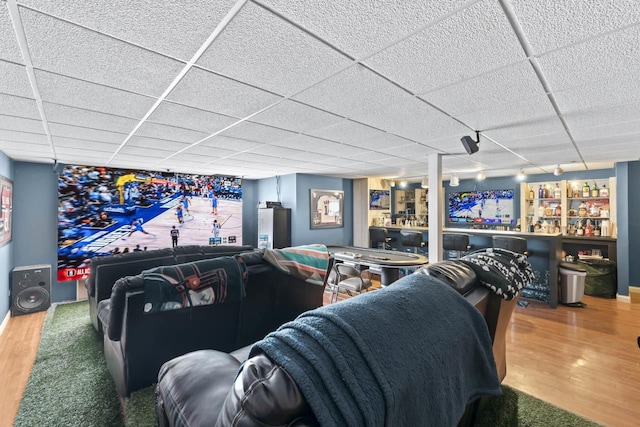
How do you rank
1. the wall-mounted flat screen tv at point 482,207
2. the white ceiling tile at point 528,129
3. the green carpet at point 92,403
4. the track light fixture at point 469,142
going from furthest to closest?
the wall-mounted flat screen tv at point 482,207
the track light fixture at point 469,142
the white ceiling tile at point 528,129
the green carpet at point 92,403

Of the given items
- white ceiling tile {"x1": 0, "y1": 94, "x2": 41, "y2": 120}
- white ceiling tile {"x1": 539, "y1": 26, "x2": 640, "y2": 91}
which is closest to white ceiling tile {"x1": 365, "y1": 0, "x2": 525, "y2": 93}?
white ceiling tile {"x1": 539, "y1": 26, "x2": 640, "y2": 91}

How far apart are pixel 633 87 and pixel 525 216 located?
547cm

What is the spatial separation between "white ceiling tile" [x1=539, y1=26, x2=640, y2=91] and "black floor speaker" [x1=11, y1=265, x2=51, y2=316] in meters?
5.89

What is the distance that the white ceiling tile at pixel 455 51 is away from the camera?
3.88 ft

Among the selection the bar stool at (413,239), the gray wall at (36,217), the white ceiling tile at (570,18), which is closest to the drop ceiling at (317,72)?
the white ceiling tile at (570,18)

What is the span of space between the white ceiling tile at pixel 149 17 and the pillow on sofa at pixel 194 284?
148cm

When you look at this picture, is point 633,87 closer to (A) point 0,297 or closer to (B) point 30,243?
(A) point 0,297

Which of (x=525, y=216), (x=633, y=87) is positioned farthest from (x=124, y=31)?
(x=525, y=216)

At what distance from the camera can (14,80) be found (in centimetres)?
167

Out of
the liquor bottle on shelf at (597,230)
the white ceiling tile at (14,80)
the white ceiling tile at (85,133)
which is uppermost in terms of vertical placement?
the white ceiling tile at (85,133)

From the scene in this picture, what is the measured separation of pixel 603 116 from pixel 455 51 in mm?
1873

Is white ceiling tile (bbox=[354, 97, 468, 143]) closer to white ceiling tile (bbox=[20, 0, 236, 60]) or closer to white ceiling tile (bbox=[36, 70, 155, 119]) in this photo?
white ceiling tile (bbox=[20, 0, 236, 60])

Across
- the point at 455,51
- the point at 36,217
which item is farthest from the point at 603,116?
the point at 36,217

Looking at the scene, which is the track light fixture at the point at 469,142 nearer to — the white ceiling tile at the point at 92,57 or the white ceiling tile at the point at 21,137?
the white ceiling tile at the point at 92,57
